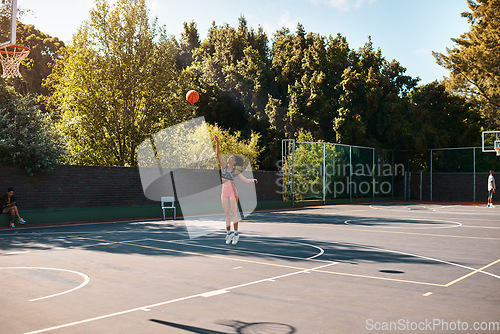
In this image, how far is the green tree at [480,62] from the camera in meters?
42.7

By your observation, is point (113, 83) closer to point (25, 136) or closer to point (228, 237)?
point (25, 136)

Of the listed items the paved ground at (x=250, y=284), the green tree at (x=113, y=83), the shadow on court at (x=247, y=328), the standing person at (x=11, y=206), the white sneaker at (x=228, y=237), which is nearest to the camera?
the shadow on court at (x=247, y=328)

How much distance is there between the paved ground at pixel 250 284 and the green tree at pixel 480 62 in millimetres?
34106

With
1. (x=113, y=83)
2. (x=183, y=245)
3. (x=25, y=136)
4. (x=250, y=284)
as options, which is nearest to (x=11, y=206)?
(x=25, y=136)

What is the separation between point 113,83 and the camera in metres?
25.4

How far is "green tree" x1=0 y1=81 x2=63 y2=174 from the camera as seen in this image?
699 inches

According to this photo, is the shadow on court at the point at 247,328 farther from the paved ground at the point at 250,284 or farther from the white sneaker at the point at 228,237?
the white sneaker at the point at 228,237

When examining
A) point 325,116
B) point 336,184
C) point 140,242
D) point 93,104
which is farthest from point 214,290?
point 325,116

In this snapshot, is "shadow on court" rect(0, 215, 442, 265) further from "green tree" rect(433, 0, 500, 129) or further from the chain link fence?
"green tree" rect(433, 0, 500, 129)

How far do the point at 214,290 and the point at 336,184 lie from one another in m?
25.0

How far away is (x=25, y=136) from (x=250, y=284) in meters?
14.1

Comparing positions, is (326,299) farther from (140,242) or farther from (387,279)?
(140,242)

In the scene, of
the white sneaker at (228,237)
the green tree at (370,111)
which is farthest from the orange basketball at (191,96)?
the green tree at (370,111)

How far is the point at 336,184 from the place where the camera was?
102 ft
